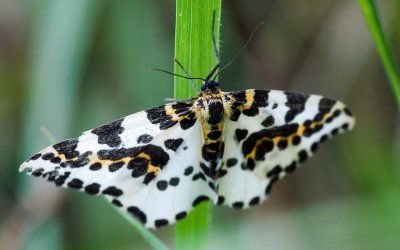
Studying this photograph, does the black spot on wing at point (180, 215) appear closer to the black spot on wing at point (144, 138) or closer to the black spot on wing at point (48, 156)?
the black spot on wing at point (144, 138)

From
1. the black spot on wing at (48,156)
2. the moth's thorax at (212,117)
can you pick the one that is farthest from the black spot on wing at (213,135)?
the black spot on wing at (48,156)

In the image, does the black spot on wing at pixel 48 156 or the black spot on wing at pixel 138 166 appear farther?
the black spot on wing at pixel 138 166

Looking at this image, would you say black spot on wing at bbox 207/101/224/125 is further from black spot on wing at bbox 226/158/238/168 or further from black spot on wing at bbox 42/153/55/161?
black spot on wing at bbox 42/153/55/161

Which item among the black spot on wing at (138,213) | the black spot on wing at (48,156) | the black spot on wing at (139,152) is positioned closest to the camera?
the black spot on wing at (48,156)

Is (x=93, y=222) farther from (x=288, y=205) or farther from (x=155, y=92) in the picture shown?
(x=288, y=205)

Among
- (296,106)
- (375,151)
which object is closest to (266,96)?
(296,106)

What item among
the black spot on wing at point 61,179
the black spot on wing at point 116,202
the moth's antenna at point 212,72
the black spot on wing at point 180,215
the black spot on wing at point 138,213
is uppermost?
the moth's antenna at point 212,72

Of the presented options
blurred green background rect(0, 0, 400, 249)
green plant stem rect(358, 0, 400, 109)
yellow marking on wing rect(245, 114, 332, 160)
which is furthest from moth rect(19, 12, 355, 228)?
blurred green background rect(0, 0, 400, 249)

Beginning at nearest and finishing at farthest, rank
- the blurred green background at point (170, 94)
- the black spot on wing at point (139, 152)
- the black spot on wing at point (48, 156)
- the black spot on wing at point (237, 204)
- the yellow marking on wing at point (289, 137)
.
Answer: the black spot on wing at point (48, 156) < the black spot on wing at point (139, 152) < the yellow marking on wing at point (289, 137) < the black spot on wing at point (237, 204) < the blurred green background at point (170, 94)
